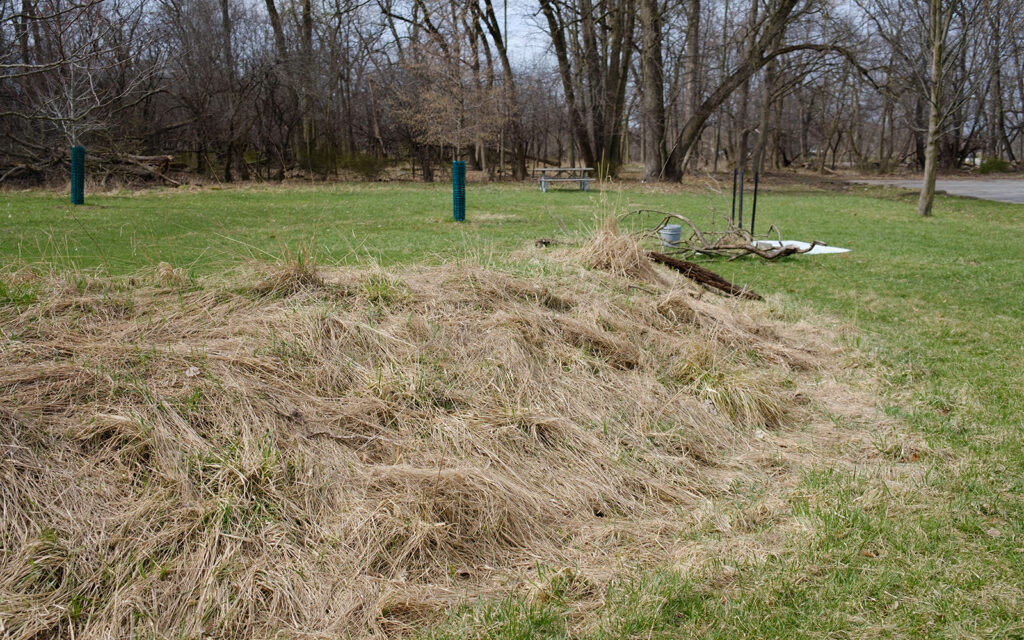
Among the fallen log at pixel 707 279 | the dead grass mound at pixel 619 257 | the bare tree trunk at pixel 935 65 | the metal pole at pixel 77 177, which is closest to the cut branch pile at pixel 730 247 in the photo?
the fallen log at pixel 707 279

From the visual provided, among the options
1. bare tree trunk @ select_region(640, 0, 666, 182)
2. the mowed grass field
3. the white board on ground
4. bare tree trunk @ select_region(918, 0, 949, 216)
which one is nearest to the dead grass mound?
the mowed grass field

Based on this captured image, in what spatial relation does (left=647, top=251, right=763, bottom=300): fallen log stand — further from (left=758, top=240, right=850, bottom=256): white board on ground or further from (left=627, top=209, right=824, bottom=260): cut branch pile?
(left=758, top=240, right=850, bottom=256): white board on ground

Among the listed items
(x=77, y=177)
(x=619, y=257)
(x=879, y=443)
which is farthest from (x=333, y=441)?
(x=77, y=177)

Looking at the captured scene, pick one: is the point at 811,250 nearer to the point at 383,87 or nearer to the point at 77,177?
the point at 77,177

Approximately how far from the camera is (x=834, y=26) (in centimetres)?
2430

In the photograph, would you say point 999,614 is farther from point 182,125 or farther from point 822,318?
point 182,125

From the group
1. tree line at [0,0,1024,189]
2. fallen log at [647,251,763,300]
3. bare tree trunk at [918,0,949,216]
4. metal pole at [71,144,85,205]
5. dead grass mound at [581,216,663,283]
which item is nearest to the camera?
dead grass mound at [581,216,663,283]

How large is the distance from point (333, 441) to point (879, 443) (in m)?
2.77

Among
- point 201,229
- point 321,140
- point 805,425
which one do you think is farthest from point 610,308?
point 321,140

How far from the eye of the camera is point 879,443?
394 cm

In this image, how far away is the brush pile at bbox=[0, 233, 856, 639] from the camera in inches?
102

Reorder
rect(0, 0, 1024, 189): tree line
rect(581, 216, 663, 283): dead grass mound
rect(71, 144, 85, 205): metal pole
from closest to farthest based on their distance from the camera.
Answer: rect(581, 216, 663, 283): dead grass mound
rect(71, 144, 85, 205): metal pole
rect(0, 0, 1024, 189): tree line

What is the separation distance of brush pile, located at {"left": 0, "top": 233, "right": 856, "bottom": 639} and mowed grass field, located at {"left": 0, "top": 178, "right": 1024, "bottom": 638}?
369 millimetres

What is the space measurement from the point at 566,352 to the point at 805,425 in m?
1.41
